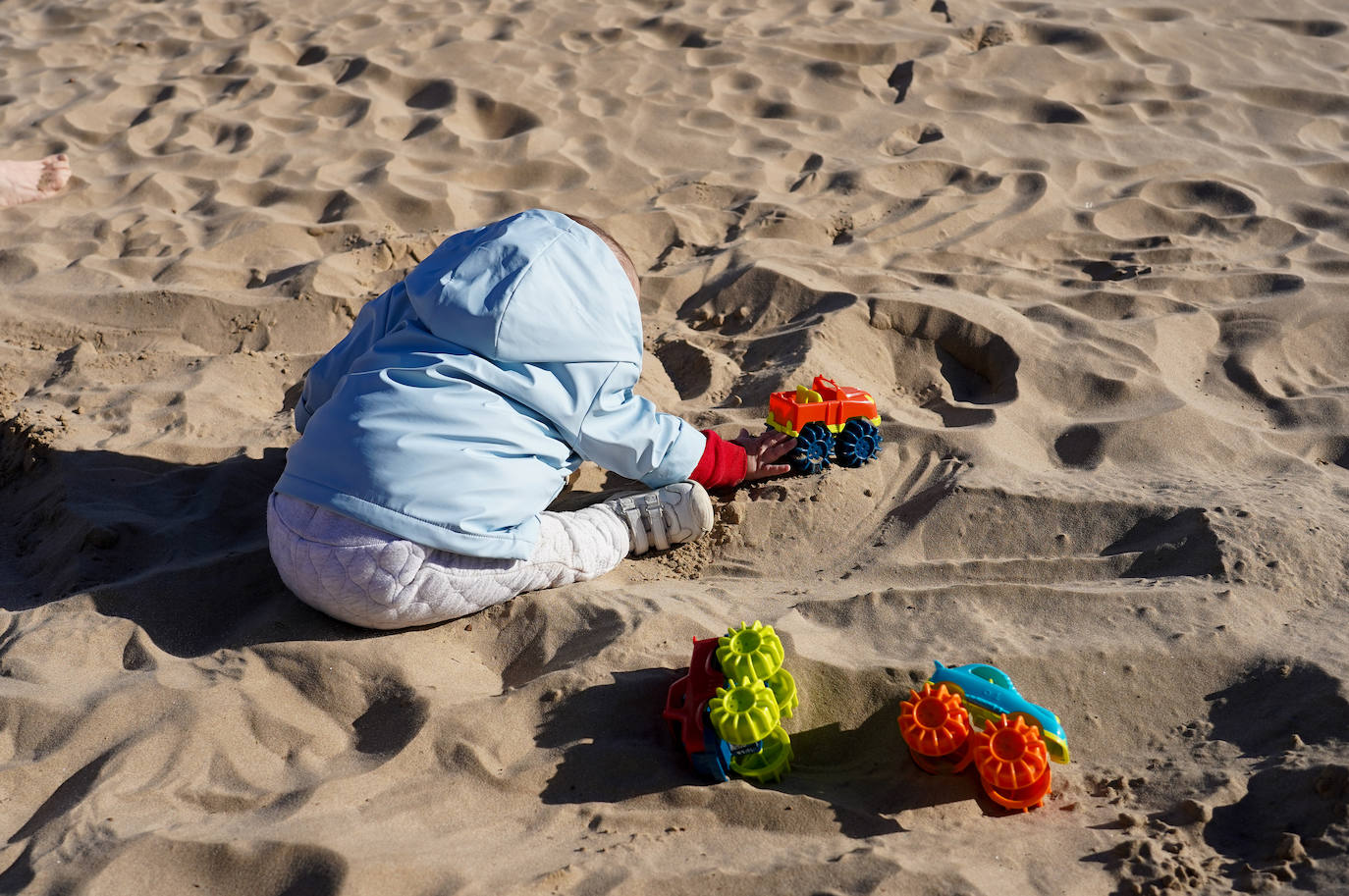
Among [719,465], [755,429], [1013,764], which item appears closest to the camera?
[1013,764]

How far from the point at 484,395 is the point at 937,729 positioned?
1113 millimetres

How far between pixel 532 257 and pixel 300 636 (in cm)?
95

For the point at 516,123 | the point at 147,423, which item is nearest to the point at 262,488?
the point at 147,423

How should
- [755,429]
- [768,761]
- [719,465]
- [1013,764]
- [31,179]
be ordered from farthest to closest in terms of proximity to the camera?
[31,179] → [755,429] → [719,465] → [768,761] → [1013,764]

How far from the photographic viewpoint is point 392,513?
88.8 inches

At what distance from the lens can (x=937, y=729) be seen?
194cm

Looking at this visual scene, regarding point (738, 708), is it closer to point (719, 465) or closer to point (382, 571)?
point (382, 571)

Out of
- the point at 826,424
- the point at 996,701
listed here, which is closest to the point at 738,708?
the point at 996,701

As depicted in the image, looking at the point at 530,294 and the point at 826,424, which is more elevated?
the point at 530,294

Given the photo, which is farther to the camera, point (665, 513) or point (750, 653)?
point (665, 513)

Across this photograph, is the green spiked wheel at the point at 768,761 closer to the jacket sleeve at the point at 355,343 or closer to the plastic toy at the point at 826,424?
the plastic toy at the point at 826,424

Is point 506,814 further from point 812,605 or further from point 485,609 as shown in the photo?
point 812,605

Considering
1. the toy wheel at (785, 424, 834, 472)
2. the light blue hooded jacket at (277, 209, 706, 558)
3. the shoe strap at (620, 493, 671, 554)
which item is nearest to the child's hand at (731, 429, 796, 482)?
the toy wheel at (785, 424, 834, 472)

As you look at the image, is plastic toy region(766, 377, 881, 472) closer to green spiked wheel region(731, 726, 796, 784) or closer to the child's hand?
the child's hand
